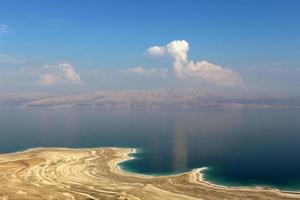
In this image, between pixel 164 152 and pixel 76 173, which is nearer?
pixel 76 173

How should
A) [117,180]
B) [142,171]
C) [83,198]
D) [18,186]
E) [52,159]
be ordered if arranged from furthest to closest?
1. [52,159]
2. [142,171]
3. [117,180]
4. [18,186]
5. [83,198]

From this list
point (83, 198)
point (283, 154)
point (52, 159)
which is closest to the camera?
point (83, 198)

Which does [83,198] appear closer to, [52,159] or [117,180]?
[117,180]

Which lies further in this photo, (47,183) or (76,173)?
(76,173)

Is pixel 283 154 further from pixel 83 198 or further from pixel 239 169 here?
pixel 83 198

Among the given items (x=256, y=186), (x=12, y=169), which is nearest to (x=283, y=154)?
(x=256, y=186)

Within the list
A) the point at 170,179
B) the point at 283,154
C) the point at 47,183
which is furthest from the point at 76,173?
the point at 283,154
